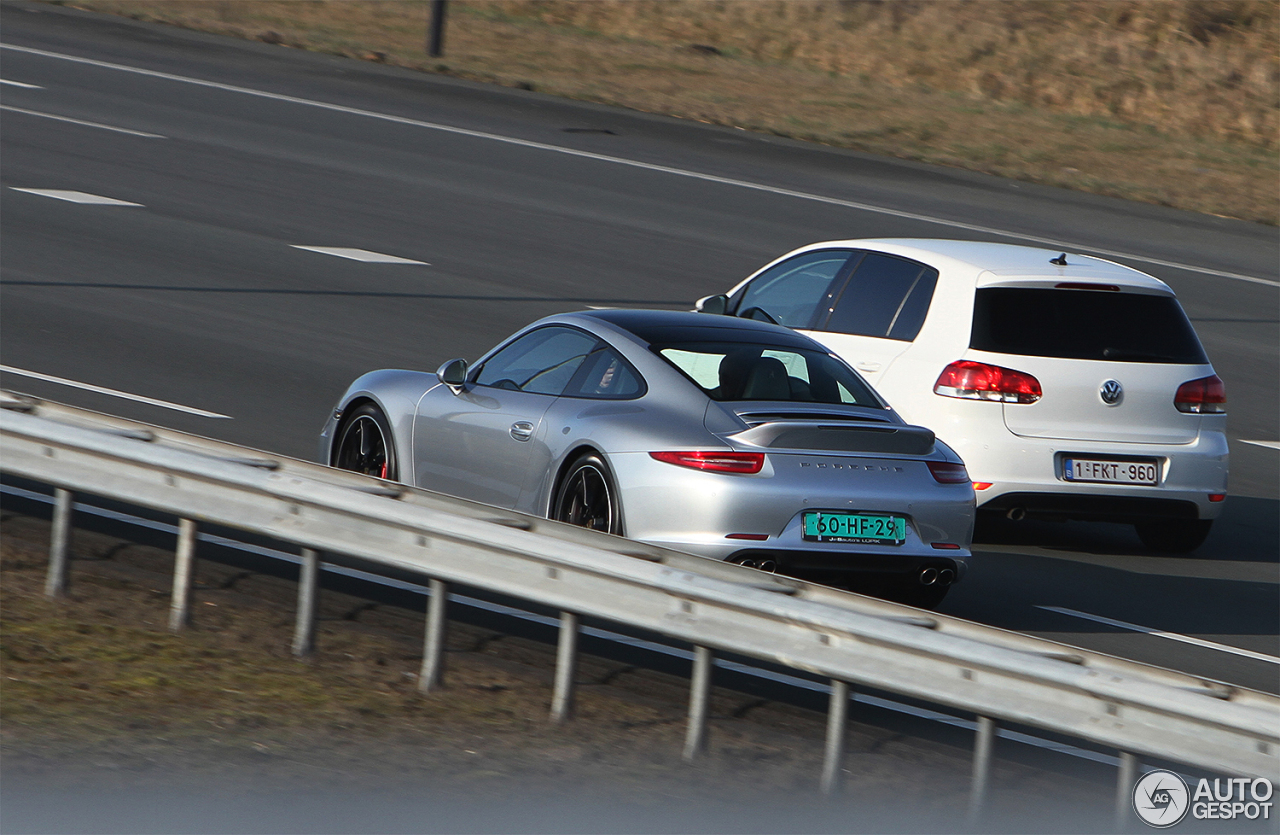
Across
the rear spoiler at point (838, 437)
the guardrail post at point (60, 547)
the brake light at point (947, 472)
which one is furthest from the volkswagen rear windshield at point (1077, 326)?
the guardrail post at point (60, 547)

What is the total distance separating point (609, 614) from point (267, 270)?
446 inches

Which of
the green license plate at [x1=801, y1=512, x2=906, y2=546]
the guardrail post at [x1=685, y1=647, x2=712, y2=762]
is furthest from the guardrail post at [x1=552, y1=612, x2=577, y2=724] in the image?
the green license plate at [x1=801, y1=512, x2=906, y2=546]

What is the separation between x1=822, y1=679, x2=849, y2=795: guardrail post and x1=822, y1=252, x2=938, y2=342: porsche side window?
16.5 feet

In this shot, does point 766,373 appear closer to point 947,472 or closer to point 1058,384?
point 947,472

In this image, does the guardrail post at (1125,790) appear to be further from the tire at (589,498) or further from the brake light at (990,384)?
the brake light at (990,384)

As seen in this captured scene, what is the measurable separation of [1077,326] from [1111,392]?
44 cm

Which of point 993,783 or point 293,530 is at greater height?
point 293,530

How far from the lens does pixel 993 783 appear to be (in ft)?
20.4

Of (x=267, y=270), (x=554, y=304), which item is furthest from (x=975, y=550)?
(x=267, y=270)

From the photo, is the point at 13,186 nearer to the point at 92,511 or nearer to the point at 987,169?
the point at 92,511

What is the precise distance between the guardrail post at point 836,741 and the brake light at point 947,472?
7.76 ft

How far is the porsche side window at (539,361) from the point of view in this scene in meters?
8.87

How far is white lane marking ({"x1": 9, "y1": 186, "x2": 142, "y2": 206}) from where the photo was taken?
1923 cm

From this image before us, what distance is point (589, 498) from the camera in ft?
26.7
